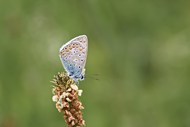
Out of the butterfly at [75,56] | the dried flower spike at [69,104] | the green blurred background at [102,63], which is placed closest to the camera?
the dried flower spike at [69,104]

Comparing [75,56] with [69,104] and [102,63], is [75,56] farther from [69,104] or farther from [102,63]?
[102,63]

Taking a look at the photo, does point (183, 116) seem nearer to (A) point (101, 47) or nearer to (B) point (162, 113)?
(B) point (162, 113)

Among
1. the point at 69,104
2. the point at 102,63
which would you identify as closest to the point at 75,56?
the point at 69,104

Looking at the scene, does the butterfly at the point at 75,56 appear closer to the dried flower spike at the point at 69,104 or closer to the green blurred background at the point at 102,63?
the dried flower spike at the point at 69,104

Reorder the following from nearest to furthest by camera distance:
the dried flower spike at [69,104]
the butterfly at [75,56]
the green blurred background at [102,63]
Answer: the dried flower spike at [69,104]
the butterfly at [75,56]
the green blurred background at [102,63]

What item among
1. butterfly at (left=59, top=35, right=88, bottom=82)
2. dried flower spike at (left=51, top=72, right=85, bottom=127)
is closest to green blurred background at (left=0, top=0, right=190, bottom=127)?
butterfly at (left=59, top=35, right=88, bottom=82)

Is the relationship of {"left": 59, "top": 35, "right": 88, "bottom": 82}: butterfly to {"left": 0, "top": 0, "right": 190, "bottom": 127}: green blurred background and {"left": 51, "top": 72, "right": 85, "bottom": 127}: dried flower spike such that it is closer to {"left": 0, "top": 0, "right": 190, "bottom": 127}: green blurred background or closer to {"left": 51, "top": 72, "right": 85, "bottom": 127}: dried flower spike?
{"left": 51, "top": 72, "right": 85, "bottom": 127}: dried flower spike

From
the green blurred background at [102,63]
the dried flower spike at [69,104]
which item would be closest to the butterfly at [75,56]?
the dried flower spike at [69,104]

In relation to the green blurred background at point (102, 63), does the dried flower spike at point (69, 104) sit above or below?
above

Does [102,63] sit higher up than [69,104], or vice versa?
[69,104]
